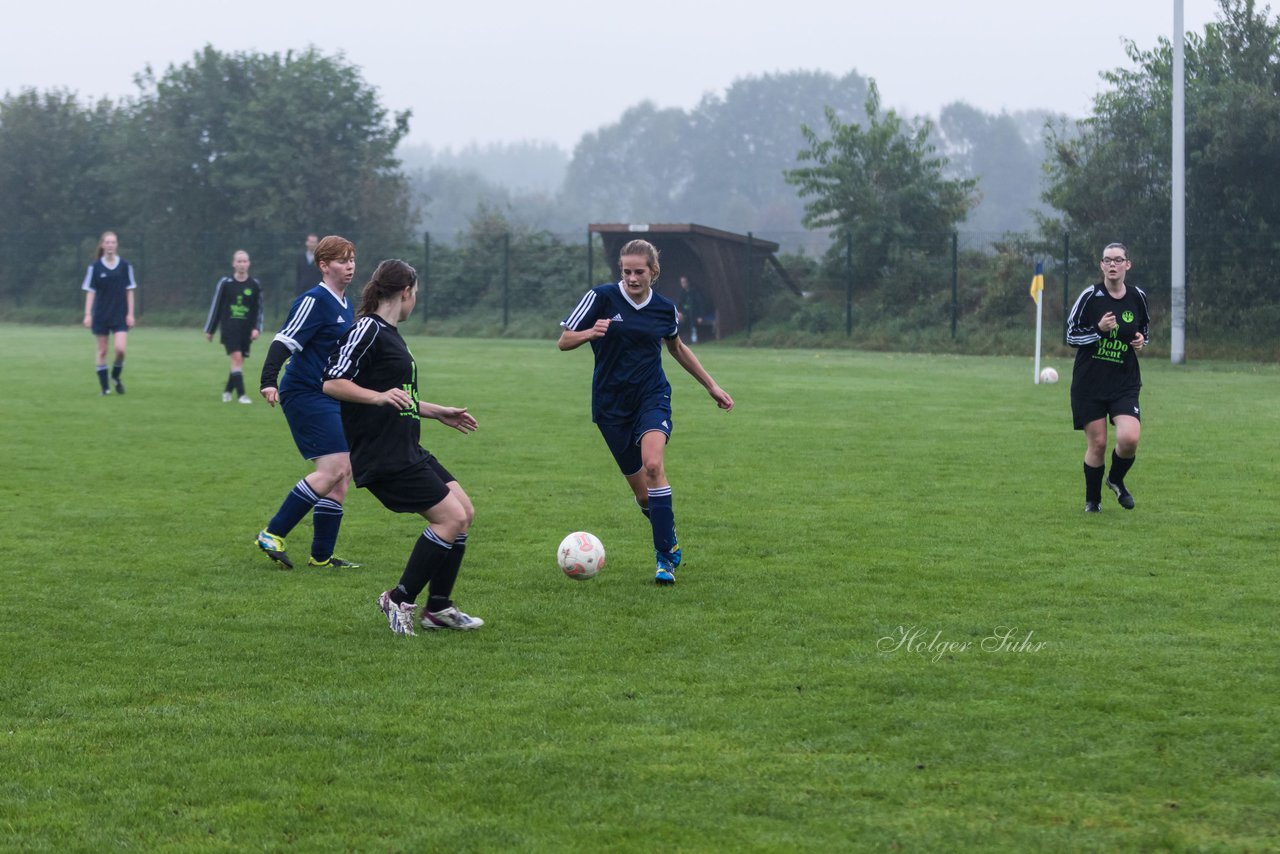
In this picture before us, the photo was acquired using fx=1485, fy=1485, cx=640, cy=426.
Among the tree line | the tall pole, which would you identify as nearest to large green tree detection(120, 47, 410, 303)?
the tree line

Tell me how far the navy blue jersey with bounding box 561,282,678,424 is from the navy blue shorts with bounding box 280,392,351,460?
146 centimetres

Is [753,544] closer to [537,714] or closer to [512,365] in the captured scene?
[537,714]

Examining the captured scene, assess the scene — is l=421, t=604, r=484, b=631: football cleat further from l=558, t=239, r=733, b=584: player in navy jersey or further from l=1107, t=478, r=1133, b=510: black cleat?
l=1107, t=478, r=1133, b=510: black cleat

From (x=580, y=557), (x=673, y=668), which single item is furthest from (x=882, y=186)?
(x=673, y=668)

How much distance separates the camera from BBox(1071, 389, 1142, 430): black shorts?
33.9ft

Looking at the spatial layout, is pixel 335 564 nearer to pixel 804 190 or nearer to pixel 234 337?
pixel 234 337

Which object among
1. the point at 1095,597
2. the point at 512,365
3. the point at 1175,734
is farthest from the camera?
the point at 512,365

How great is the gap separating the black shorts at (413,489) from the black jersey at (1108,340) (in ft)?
17.7

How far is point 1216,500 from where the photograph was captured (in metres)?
10.5

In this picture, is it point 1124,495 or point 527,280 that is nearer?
point 1124,495

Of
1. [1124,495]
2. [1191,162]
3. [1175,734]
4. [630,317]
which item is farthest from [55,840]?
[1191,162]

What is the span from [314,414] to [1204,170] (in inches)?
1118

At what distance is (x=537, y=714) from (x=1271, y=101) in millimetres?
30792

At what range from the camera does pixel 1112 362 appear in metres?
10.4
